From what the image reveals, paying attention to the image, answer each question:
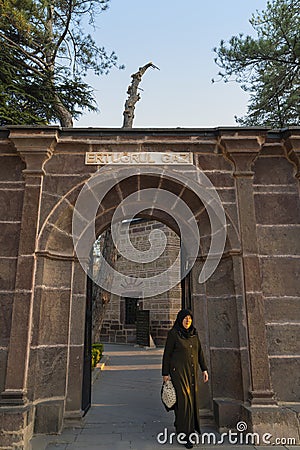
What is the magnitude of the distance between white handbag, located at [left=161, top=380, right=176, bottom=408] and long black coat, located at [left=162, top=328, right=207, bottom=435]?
0.06 meters

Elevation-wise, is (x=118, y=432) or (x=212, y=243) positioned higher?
(x=212, y=243)

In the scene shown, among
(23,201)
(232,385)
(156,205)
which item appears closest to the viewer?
(232,385)

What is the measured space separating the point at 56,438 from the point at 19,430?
44 cm

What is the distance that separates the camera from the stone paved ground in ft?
11.7

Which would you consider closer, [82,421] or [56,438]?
[56,438]

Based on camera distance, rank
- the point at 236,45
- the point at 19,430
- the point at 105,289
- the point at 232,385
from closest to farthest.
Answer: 1. the point at 19,430
2. the point at 232,385
3. the point at 236,45
4. the point at 105,289

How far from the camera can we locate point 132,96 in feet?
34.5

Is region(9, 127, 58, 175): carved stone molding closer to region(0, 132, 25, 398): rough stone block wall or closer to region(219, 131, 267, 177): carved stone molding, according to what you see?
region(0, 132, 25, 398): rough stone block wall

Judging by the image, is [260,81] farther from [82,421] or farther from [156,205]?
[82,421]

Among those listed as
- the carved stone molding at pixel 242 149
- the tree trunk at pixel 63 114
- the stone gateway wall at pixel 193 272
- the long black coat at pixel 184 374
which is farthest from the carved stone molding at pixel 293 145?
the tree trunk at pixel 63 114

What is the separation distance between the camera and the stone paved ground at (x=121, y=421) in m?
3.56

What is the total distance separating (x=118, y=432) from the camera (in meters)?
3.93

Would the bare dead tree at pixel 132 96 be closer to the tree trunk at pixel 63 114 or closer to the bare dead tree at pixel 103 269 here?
the bare dead tree at pixel 103 269

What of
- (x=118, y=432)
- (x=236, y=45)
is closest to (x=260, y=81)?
(x=236, y=45)
